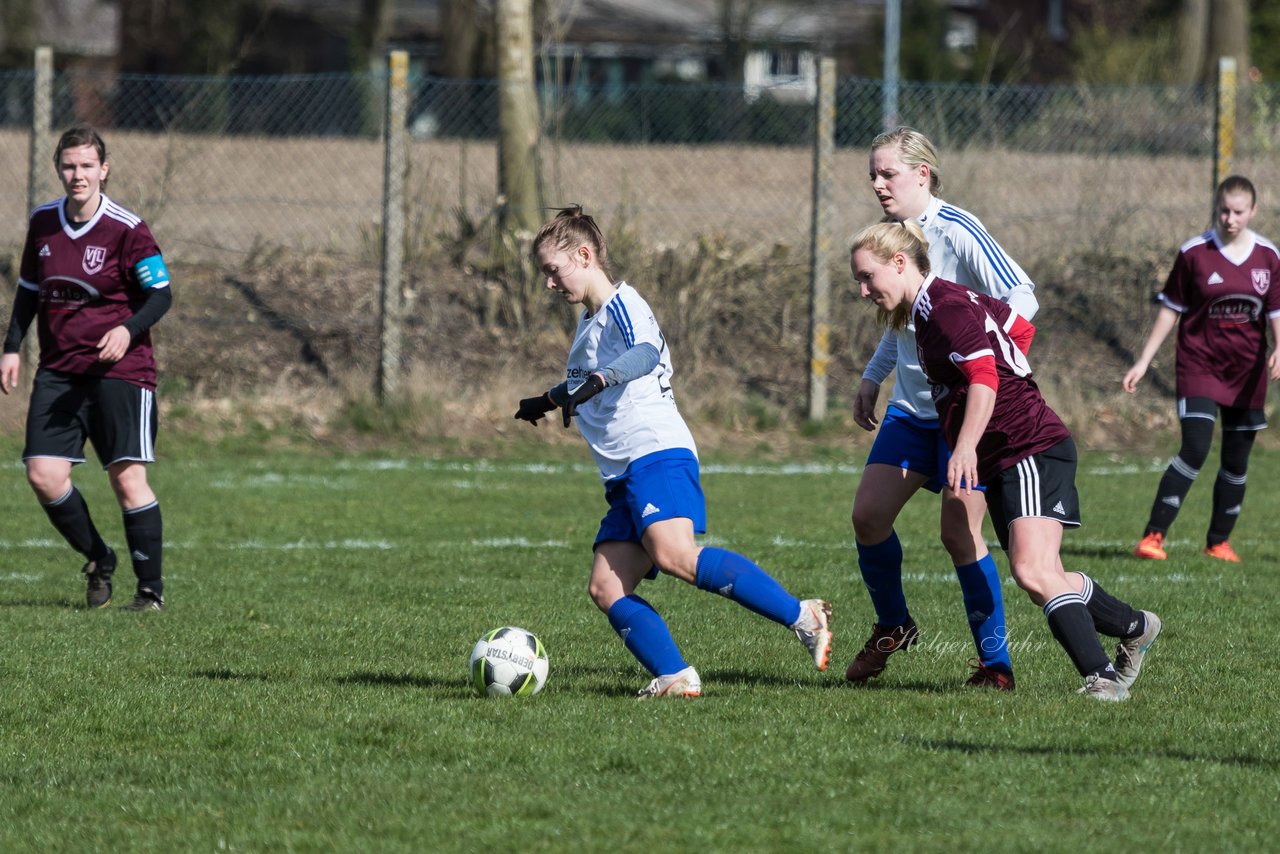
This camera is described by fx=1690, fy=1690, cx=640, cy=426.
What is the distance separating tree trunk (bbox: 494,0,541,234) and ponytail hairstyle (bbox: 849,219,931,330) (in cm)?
1034

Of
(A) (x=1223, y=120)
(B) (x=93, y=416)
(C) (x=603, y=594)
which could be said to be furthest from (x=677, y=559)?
(A) (x=1223, y=120)

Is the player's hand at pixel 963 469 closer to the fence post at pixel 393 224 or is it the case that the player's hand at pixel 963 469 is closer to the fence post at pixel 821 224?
the fence post at pixel 821 224

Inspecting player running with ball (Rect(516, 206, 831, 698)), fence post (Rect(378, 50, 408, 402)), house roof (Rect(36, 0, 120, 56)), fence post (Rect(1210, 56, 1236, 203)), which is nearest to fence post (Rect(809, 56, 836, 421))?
fence post (Rect(1210, 56, 1236, 203))

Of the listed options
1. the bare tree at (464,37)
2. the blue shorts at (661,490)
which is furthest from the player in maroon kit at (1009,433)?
the bare tree at (464,37)

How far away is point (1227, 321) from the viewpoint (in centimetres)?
934

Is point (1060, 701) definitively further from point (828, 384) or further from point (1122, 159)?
point (1122, 159)

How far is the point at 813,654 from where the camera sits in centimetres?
566

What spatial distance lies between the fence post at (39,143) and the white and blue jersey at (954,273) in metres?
9.26

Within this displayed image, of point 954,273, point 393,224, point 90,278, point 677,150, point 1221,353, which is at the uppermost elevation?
point 677,150

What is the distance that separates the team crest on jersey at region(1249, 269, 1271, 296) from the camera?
9273 mm

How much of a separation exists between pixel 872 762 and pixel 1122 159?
12077mm

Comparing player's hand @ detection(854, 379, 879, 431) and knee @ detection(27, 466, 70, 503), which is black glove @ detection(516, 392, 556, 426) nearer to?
player's hand @ detection(854, 379, 879, 431)

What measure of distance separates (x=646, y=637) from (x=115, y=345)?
3.11m

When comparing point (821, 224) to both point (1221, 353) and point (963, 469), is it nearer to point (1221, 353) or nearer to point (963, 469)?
point (1221, 353)
